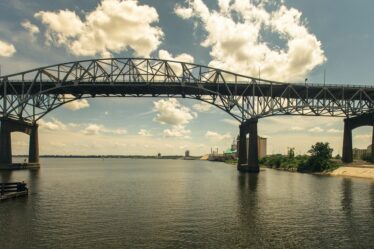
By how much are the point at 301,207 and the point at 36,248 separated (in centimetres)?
2921

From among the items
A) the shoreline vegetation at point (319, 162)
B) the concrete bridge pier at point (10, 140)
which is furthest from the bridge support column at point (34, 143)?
the shoreline vegetation at point (319, 162)

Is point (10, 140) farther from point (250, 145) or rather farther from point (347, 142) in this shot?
point (347, 142)

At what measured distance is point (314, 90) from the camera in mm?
115625

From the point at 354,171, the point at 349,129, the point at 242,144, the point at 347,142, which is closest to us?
the point at 354,171

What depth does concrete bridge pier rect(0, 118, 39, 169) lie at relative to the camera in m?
104

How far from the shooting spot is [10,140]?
347 feet

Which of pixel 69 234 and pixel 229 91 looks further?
pixel 229 91

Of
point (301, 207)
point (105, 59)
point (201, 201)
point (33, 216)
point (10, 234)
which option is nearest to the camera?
point (10, 234)

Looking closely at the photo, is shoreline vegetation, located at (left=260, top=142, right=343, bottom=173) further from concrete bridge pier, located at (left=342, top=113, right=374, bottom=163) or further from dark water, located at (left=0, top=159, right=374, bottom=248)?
dark water, located at (left=0, top=159, right=374, bottom=248)

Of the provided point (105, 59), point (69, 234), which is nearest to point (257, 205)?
point (69, 234)

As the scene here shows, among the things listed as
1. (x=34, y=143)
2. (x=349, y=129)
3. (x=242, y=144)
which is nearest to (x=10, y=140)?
(x=34, y=143)

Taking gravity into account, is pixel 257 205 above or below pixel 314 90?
below

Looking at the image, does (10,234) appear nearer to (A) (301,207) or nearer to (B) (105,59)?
(A) (301,207)

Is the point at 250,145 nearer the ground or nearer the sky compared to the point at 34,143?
nearer the ground
